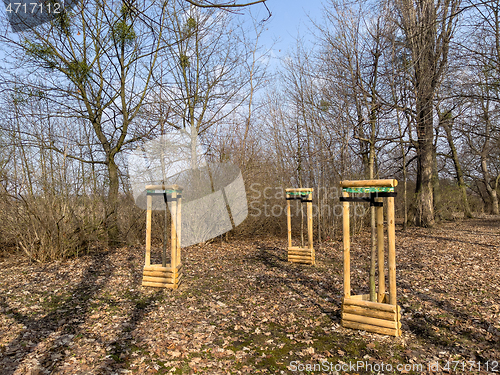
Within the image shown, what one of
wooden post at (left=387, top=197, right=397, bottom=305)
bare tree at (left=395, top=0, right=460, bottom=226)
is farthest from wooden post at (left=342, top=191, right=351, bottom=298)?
bare tree at (left=395, top=0, right=460, bottom=226)

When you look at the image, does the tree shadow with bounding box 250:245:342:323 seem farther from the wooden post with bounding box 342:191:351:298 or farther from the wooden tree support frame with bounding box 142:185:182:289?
the wooden tree support frame with bounding box 142:185:182:289

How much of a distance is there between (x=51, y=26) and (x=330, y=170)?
29.0 ft

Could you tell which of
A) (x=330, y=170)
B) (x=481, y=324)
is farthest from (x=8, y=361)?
(x=330, y=170)

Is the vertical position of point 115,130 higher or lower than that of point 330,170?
higher

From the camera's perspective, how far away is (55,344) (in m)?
3.22

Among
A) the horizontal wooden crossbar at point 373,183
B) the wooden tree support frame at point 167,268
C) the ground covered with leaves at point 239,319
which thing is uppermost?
the horizontal wooden crossbar at point 373,183

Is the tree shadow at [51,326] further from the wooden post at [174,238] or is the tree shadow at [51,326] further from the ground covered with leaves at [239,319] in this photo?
the wooden post at [174,238]

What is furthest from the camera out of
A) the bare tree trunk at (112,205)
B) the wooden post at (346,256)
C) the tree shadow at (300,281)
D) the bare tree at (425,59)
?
the bare tree trunk at (112,205)

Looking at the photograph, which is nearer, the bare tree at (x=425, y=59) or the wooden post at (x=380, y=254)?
the wooden post at (x=380, y=254)

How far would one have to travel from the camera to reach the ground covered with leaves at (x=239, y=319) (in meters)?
2.91

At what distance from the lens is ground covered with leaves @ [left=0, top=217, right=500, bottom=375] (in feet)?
9.55

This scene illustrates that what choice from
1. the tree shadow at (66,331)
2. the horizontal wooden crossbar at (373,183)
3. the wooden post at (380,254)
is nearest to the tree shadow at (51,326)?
the tree shadow at (66,331)

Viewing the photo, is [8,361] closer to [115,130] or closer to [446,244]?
[115,130]

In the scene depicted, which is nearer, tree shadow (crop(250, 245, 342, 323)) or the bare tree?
tree shadow (crop(250, 245, 342, 323))
